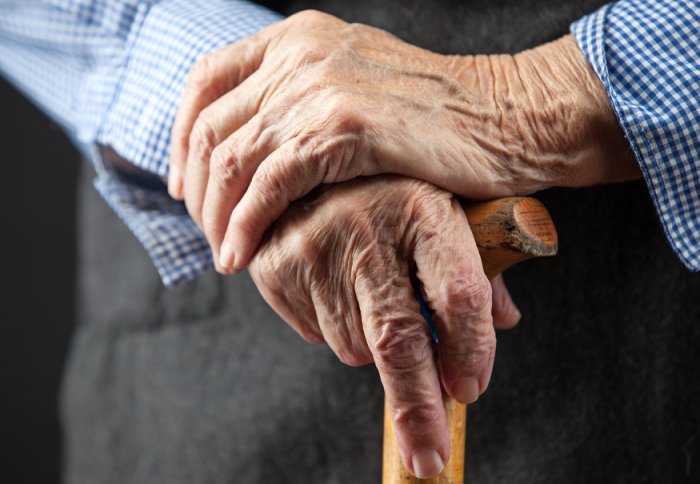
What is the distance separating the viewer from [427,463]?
0.54 metres

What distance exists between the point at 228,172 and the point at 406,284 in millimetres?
157

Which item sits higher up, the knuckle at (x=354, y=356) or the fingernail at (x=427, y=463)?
the knuckle at (x=354, y=356)

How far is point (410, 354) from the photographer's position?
522 millimetres

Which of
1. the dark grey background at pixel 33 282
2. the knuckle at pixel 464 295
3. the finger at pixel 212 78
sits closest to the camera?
the knuckle at pixel 464 295

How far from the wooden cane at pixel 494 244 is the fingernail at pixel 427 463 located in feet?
0.07

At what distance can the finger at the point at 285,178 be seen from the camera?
527mm

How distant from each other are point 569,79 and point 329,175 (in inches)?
7.8

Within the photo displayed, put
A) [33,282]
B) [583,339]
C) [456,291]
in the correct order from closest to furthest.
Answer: [456,291] < [583,339] < [33,282]

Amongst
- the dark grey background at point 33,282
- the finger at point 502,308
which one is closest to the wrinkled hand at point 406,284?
the finger at point 502,308

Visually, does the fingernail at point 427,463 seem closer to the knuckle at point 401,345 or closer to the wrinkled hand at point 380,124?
the knuckle at point 401,345

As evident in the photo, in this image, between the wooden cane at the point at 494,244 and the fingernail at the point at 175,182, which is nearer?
the wooden cane at the point at 494,244

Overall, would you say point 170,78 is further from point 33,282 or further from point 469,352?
point 33,282

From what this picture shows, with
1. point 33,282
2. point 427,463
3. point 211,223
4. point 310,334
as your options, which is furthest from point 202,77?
point 33,282

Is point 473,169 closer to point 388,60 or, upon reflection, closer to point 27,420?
point 388,60
